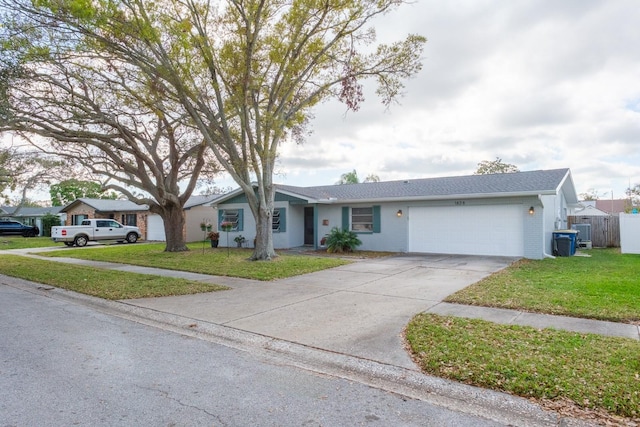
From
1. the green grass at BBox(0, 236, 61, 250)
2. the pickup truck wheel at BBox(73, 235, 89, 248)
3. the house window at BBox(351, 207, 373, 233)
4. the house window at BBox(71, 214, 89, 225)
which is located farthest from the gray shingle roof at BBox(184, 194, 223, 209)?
the house window at BBox(351, 207, 373, 233)

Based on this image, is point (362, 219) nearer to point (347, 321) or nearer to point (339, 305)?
point (339, 305)

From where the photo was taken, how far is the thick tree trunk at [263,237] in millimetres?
12891

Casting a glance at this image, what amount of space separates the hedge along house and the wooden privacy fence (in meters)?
1.53

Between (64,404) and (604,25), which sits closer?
(64,404)

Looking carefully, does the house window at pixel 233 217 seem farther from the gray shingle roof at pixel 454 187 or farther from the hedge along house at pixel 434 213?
the gray shingle roof at pixel 454 187

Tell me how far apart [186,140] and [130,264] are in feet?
21.7

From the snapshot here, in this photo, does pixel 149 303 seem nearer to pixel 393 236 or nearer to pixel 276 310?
pixel 276 310

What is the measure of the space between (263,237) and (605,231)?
15.9 meters

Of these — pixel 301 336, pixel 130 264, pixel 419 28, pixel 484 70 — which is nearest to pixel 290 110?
pixel 419 28

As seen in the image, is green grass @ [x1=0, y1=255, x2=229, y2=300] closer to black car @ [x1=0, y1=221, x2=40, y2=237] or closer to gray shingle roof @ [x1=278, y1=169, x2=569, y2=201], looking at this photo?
gray shingle roof @ [x1=278, y1=169, x2=569, y2=201]

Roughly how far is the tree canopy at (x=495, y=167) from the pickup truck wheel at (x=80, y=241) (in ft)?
114

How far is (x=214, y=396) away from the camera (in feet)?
11.0

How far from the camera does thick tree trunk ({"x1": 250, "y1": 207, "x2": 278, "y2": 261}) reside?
1289 centimetres

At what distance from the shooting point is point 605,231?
17.4m
